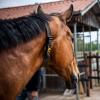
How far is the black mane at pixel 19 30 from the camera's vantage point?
1.78 metres

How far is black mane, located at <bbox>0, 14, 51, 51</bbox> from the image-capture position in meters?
1.78

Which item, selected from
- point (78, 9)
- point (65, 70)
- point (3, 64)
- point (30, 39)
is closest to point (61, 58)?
point (65, 70)

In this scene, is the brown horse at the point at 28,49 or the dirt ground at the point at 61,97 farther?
the dirt ground at the point at 61,97

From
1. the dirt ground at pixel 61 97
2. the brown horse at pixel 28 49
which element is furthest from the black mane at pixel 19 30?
the dirt ground at pixel 61 97

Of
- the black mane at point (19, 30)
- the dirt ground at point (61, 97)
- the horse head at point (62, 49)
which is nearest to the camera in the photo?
the black mane at point (19, 30)

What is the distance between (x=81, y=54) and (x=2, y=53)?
7.61 m

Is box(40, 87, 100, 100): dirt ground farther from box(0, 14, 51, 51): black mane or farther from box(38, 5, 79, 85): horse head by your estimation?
box(0, 14, 51, 51): black mane

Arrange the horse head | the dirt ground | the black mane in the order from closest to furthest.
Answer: the black mane < the horse head < the dirt ground

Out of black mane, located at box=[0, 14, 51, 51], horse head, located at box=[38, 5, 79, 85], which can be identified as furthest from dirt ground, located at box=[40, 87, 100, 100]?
black mane, located at box=[0, 14, 51, 51]

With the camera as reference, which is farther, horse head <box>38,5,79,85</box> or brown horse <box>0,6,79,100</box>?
horse head <box>38,5,79,85</box>

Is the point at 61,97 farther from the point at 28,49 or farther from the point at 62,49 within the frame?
the point at 28,49

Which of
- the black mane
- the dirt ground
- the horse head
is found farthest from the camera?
the dirt ground

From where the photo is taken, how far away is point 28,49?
1.91 metres

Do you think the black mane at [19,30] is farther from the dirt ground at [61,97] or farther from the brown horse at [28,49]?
the dirt ground at [61,97]
